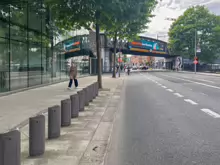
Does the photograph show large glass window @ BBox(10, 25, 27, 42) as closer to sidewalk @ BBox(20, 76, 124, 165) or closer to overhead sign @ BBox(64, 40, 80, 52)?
sidewalk @ BBox(20, 76, 124, 165)

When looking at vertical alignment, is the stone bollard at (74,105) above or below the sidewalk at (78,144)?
above

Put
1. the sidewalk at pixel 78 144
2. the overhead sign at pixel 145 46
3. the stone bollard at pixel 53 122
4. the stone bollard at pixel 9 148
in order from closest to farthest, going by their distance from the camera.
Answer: the stone bollard at pixel 9 148 → the sidewalk at pixel 78 144 → the stone bollard at pixel 53 122 → the overhead sign at pixel 145 46

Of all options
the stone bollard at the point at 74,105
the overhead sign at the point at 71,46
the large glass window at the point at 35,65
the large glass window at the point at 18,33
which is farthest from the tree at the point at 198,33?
the stone bollard at the point at 74,105

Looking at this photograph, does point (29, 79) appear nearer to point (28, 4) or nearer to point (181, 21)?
point (28, 4)

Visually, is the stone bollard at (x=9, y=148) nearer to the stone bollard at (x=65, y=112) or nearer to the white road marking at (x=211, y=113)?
the stone bollard at (x=65, y=112)

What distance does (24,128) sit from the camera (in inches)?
261

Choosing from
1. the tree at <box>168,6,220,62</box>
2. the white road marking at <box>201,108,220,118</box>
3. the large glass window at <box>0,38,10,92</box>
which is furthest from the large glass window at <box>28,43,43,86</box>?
the tree at <box>168,6,220,62</box>

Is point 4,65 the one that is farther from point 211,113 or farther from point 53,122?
point 211,113

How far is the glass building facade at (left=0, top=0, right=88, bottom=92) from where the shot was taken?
46.2ft

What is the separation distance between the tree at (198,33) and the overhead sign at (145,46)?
4.08m

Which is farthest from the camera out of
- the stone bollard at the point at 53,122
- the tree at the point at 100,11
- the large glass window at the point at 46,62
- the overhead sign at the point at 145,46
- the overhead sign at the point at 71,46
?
the overhead sign at the point at 145,46

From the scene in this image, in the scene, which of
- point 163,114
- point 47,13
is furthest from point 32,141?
point 47,13

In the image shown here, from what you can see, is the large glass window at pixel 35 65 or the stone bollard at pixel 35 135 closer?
the stone bollard at pixel 35 135

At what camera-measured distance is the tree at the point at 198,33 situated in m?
57.9
